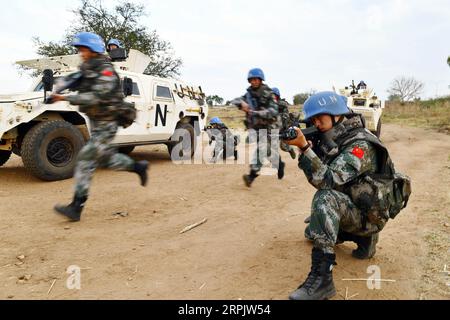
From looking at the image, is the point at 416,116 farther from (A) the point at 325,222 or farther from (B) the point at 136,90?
(A) the point at 325,222

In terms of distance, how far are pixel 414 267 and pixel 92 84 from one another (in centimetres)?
312

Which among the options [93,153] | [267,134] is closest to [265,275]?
[93,153]

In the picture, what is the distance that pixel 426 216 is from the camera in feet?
14.1

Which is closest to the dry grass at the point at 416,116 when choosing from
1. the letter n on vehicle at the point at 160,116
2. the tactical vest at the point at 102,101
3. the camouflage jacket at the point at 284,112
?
the letter n on vehicle at the point at 160,116

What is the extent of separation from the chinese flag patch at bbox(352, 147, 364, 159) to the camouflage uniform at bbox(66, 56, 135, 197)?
225 cm

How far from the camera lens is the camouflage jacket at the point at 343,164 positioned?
248cm

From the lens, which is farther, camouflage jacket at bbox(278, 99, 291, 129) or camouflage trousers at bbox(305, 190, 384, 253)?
camouflage jacket at bbox(278, 99, 291, 129)

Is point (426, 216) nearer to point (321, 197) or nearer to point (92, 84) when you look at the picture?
point (321, 197)

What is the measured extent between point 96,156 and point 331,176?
218cm

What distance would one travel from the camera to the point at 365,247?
3014 mm

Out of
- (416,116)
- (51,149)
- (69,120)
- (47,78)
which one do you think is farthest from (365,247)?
(416,116)

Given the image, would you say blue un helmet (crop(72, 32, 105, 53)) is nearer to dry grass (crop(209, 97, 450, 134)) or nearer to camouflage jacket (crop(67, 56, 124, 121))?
camouflage jacket (crop(67, 56, 124, 121))

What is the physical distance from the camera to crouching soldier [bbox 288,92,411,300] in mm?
2486

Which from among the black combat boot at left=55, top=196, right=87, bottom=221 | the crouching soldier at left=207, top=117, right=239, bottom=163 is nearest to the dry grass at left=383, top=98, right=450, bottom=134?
the crouching soldier at left=207, top=117, right=239, bottom=163
